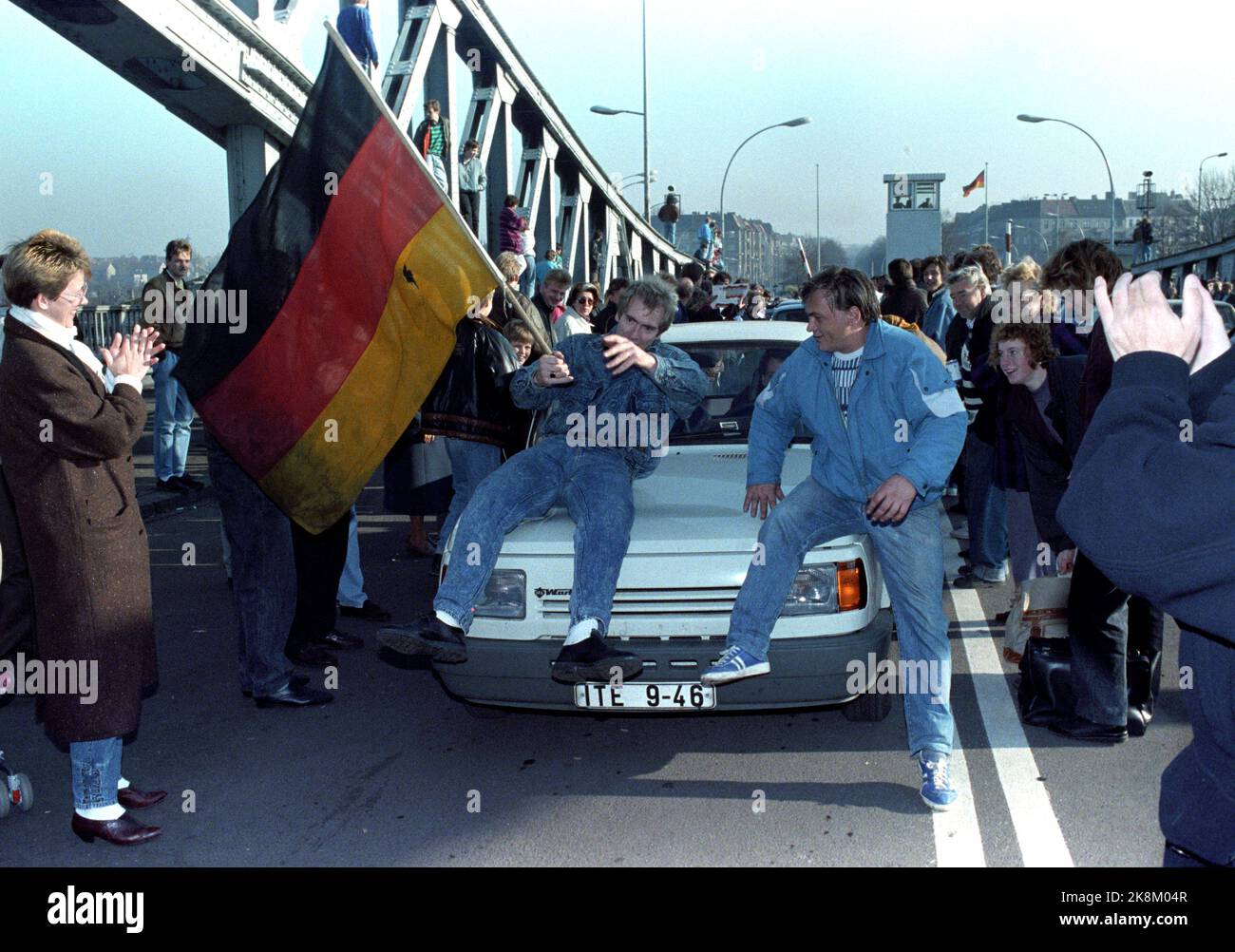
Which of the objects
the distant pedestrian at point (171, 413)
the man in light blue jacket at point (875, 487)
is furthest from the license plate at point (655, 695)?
the distant pedestrian at point (171, 413)

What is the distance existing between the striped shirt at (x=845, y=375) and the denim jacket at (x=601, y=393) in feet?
2.38

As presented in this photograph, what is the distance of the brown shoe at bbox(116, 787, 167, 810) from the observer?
4551mm

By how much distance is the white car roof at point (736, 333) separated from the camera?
650cm

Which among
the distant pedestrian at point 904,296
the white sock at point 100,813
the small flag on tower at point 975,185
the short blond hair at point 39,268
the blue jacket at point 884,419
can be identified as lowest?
the white sock at point 100,813

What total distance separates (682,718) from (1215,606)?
400cm

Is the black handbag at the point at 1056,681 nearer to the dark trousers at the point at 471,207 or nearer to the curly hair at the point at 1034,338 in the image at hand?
the curly hair at the point at 1034,338

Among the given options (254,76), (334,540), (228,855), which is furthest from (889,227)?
(228,855)

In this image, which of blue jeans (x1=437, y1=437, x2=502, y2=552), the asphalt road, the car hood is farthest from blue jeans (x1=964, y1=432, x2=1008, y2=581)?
blue jeans (x1=437, y1=437, x2=502, y2=552)

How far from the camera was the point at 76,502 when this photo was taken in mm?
4129

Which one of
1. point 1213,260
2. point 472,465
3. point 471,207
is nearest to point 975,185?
point 1213,260

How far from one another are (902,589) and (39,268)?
312 centimetres

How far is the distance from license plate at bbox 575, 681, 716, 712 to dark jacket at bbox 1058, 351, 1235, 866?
2820 mm

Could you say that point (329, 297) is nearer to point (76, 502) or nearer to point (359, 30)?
point (76, 502)
